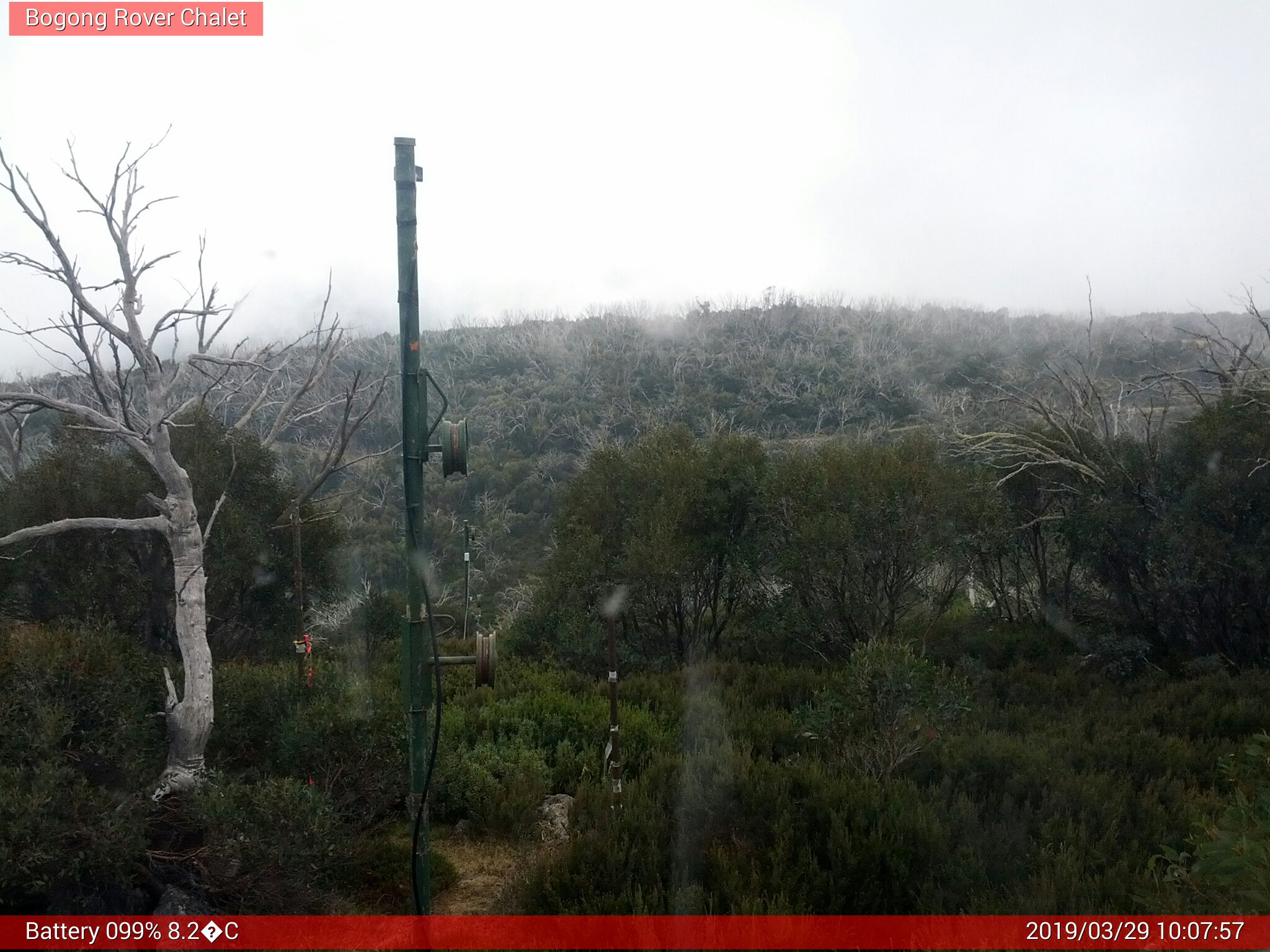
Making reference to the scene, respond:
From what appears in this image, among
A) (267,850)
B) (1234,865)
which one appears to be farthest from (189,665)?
(1234,865)

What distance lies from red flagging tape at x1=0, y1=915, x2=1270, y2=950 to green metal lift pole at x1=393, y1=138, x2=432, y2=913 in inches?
33.1

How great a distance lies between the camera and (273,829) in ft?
18.1

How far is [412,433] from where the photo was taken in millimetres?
4039

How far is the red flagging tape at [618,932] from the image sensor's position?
3898mm

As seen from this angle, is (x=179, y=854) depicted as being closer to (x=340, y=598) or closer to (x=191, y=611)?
(x=191, y=611)

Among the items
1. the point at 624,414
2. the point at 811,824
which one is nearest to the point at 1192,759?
the point at 811,824

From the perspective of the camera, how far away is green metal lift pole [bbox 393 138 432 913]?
4016 millimetres

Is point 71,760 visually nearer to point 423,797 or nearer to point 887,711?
point 423,797

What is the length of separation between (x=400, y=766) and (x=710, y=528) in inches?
304

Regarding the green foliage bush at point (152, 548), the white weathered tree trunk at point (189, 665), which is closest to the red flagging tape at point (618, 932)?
the white weathered tree trunk at point (189, 665)

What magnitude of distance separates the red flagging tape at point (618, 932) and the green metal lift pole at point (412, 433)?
0.84 m

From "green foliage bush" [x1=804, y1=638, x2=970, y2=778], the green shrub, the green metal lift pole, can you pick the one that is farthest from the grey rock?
the green metal lift pole

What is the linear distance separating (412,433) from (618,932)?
2.88 meters

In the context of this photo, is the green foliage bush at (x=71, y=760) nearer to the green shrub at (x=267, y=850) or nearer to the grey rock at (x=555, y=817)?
the green shrub at (x=267, y=850)
